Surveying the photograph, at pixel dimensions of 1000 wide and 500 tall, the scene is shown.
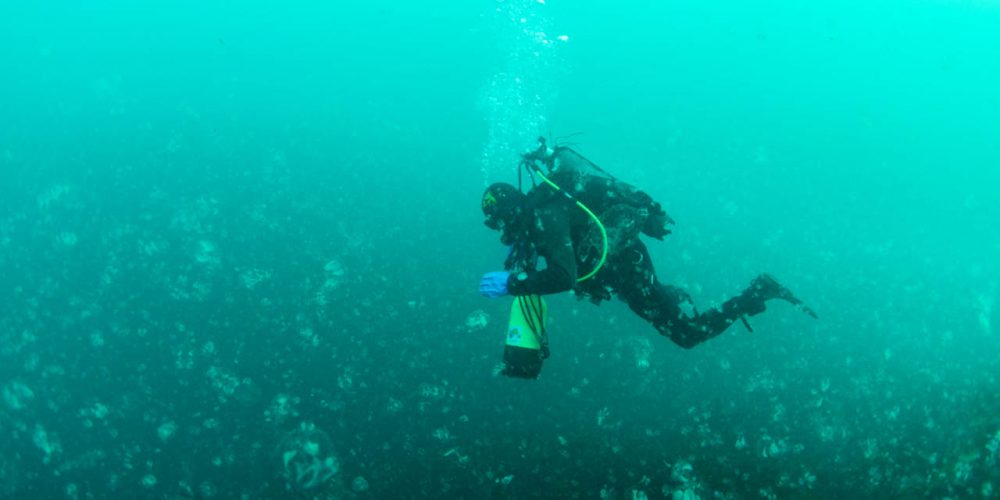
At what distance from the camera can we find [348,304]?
379 inches

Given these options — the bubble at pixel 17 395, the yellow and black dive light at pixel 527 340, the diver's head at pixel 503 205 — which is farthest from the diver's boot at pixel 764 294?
the bubble at pixel 17 395

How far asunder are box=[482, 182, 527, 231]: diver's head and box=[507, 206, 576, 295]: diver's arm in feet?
1.35

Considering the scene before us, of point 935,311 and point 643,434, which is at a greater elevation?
point 935,311

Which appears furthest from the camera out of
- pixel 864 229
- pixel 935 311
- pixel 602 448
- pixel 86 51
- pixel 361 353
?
pixel 86 51

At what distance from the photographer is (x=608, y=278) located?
5441 mm

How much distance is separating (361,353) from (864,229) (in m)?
13.6

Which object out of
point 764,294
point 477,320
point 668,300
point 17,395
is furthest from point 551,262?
point 17,395

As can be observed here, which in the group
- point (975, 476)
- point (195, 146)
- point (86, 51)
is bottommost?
point (975, 476)

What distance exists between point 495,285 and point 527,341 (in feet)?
2.40

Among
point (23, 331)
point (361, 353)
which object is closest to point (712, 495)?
point (361, 353)

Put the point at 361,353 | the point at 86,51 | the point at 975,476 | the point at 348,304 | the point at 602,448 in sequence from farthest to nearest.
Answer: the point at 86,51 < the point at 348,304 < the point at 361,353 < the point at 602,448 < the point at 975,476

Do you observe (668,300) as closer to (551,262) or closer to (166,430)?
(551,262)

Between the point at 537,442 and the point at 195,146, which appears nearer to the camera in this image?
the point at 537,442

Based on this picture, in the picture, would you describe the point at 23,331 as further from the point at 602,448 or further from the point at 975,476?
the point at 975,476
